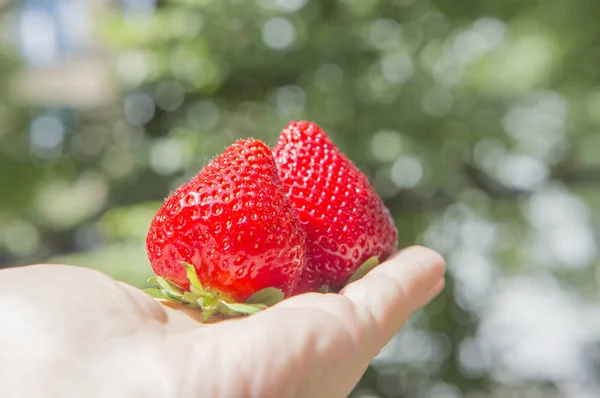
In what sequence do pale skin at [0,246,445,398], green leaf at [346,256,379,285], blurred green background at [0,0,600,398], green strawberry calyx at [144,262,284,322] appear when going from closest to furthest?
pale skin at [0,246,445,398], green strawberry calyx at [144,262,284,322], green leaf at [346,256,379,285], blurred green background at [0,0,600,398]

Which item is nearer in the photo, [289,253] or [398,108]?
[289,253]

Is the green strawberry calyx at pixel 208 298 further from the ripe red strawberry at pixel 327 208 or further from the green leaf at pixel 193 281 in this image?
the ripe red strawberry at pixel 327 208

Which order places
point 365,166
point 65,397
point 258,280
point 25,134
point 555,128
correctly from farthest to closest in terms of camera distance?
point 25,134 < point 555,128 < point 365,166 < point 258,280 < point 65,397

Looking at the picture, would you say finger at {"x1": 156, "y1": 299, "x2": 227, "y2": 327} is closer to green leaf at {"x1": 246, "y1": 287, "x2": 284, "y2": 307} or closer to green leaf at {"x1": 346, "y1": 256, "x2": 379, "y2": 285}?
green leaf at {"x1": 246, "y1": 287, "x2": 284, "y2": 307}

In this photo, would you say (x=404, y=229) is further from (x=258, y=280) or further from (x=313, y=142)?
(x=258, y=280)

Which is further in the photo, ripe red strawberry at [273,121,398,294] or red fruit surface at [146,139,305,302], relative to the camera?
ripe red strawberry at [273,121,398,294]

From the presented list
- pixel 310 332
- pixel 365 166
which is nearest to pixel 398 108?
pixel 365 166

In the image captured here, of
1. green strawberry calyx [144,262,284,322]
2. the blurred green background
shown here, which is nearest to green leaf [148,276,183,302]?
green strawberry calyx [144,262,284,322]
